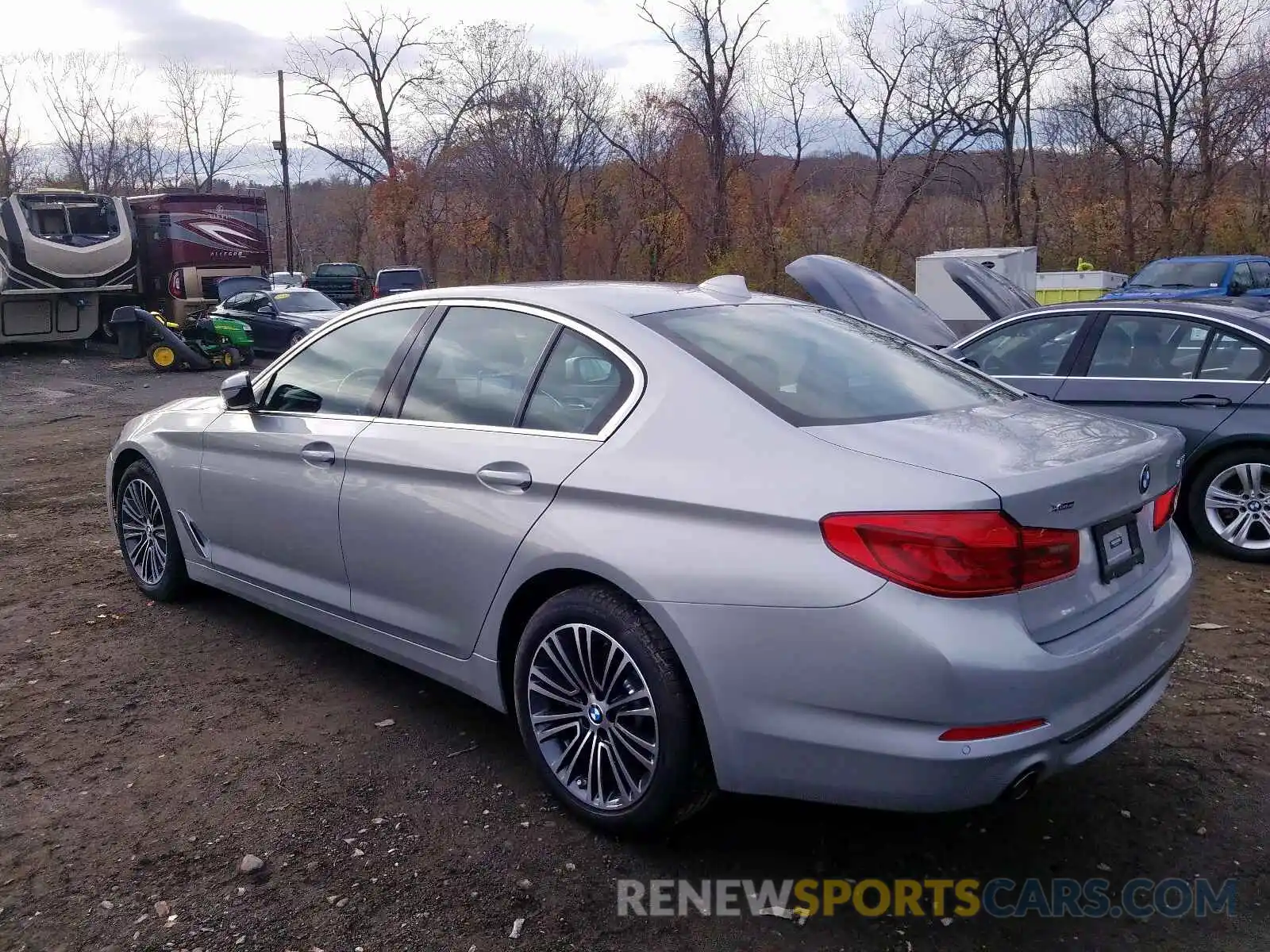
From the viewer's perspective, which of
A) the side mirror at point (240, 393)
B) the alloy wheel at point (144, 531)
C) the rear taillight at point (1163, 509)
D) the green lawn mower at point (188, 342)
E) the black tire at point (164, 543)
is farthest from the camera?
the green lawn mower at point (188, 342)

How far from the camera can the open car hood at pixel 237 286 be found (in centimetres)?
2262

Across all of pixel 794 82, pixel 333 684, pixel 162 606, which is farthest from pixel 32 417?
pixel 794 82

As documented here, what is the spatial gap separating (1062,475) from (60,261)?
21.2m

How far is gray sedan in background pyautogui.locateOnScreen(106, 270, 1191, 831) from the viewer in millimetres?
2553

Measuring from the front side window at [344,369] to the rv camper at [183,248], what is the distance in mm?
19027

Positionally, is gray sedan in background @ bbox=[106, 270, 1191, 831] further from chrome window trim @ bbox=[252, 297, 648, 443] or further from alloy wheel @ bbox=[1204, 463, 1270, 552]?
alloy wheel @ bbox=[1204, 463, 1270, 552]

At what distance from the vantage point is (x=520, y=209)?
112ft

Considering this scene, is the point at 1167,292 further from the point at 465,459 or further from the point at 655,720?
the point at 655,720

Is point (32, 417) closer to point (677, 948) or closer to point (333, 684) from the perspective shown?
point (333, 684)

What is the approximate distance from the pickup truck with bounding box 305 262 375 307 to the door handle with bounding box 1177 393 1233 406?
30.8 m

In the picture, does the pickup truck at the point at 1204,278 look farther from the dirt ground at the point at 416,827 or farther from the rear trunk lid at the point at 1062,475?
the rear trunk lid at the point at 1062,475

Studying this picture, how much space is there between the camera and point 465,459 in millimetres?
3477

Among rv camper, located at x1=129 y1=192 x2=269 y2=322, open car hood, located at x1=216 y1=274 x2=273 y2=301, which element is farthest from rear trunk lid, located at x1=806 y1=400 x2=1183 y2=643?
rv camper, located at x1=129 y1=192 x2=269 y2=322

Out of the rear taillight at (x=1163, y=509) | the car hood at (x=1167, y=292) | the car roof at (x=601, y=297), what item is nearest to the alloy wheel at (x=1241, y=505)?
the rear taillight at (x=1163, y=509)
